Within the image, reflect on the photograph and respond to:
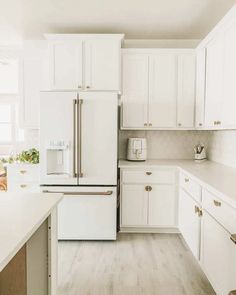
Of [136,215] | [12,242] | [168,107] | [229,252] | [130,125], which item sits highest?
[168,107]

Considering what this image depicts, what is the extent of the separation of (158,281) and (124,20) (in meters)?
2.70

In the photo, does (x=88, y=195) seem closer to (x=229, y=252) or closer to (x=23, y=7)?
(x=229, y=252)

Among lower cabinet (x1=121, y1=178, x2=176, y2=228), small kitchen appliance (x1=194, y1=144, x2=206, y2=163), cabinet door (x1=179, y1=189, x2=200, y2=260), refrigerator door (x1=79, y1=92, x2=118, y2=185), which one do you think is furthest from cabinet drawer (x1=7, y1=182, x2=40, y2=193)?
small kitchen appliance (x1=194, y1=144, x2=206, y2=163)

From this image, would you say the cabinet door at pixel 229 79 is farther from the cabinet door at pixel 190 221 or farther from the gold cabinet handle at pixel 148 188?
the gold cabinet handle at pixel 148 188

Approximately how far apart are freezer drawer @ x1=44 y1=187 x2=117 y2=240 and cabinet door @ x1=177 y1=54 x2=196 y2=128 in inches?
50.4

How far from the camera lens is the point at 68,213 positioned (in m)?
3.24

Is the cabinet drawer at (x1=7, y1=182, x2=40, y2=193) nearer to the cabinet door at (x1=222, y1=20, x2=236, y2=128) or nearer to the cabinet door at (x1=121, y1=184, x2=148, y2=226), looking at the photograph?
the cabinet door at (x1=121, y1=184, x2=148, y2=226)

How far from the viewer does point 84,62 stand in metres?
3.42

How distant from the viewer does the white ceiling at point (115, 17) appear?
2873 mm

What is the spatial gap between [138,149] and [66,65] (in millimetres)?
1353

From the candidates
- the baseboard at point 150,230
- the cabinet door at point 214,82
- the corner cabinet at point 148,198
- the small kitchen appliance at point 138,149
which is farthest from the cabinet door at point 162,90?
the baseboard at point 150,230

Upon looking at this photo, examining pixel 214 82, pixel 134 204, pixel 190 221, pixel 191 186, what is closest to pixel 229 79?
pixel 214 82

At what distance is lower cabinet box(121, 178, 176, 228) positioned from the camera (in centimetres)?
342

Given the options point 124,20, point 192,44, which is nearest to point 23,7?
point 124,20
